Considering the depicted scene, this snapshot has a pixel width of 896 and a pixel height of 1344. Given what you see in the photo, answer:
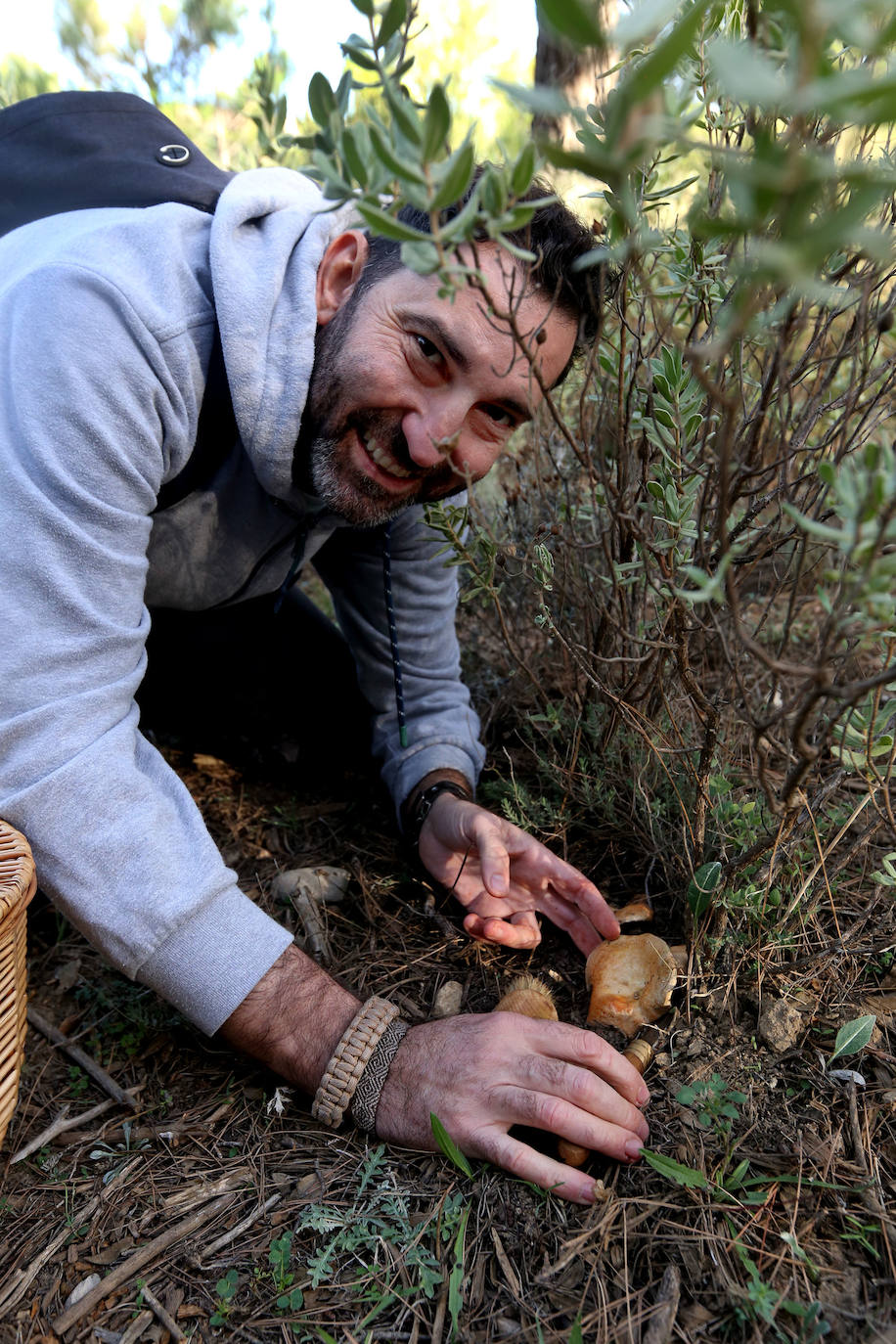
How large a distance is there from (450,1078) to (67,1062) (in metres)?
0.84

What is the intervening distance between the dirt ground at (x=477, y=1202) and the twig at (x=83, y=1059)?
0.07ft

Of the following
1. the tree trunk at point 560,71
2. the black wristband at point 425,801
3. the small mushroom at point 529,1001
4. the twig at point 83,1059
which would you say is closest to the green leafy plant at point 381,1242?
the small mushroom at point 529,1001

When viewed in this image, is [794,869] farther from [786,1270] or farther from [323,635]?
[323,635]

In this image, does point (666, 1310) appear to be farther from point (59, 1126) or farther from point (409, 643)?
point (409, 643)

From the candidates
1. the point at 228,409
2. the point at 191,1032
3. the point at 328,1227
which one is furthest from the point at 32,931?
the point at 228,409

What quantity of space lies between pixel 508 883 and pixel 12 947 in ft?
3.09

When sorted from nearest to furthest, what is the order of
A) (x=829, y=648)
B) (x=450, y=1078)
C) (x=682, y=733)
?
1. (x=829, y=648)
2. (x=450, y=1078)
3. (x=682, y=733)

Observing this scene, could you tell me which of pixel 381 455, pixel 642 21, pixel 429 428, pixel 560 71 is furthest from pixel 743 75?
pixel 560 71

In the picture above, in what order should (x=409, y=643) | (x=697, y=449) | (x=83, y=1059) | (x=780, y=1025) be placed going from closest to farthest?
(x=780, y=1025) < (x=83, y=1059) < (x=697, y=449) < (x=409, y=643)

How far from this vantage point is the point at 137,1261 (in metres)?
1.43

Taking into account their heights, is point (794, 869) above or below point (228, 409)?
below

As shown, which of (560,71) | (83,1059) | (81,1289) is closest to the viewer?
(81,1289)

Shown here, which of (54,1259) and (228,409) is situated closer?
(54,1259)

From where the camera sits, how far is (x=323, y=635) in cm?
310
